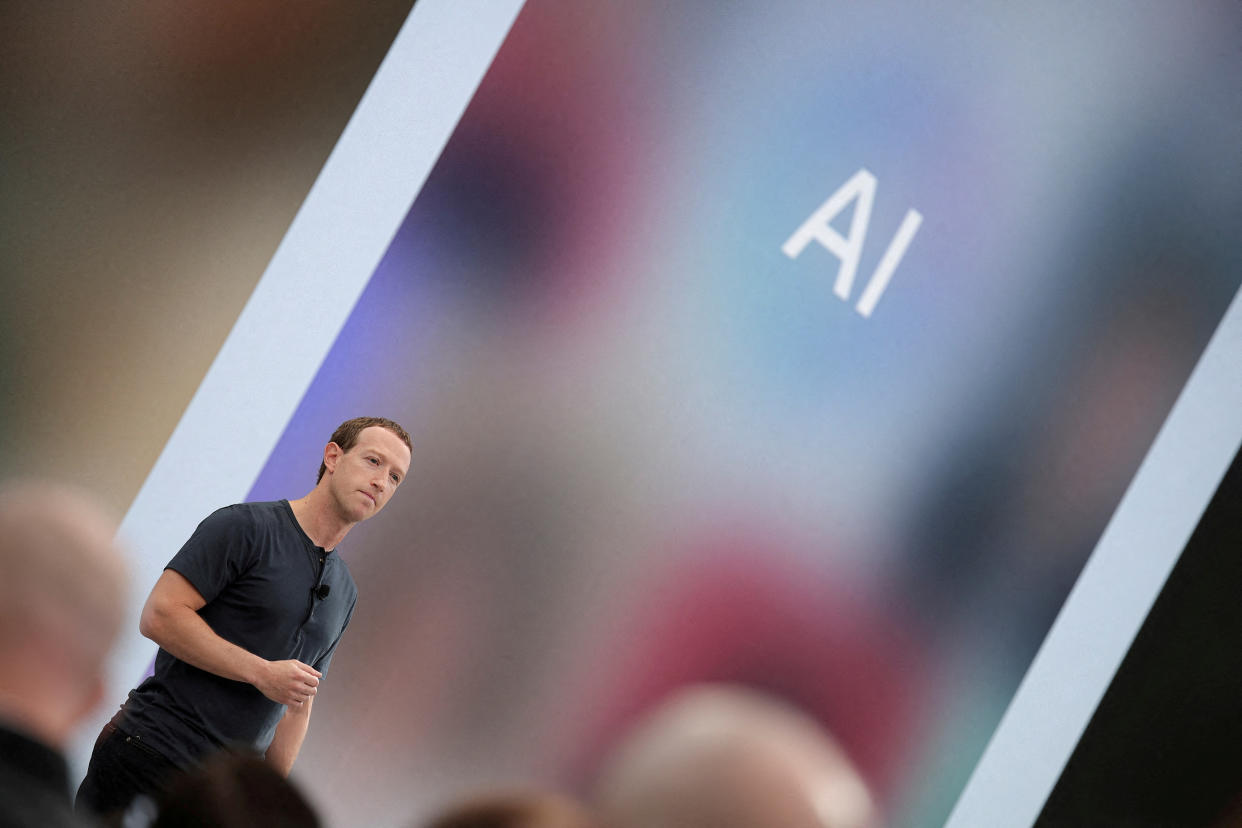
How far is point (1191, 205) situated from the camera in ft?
12.3

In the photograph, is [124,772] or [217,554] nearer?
[124,772]

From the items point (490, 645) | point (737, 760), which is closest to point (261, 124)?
point (490, 645)

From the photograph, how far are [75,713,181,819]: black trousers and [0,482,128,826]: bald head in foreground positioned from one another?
996mm

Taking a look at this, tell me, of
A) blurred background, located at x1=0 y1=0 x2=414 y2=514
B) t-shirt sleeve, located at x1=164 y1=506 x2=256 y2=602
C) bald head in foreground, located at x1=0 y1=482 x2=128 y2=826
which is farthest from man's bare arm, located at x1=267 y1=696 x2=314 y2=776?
bald head in foreground, located at x1=0 y1=482 x2=128 y2=826

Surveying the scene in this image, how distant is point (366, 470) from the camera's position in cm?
228

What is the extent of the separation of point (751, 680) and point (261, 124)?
194 cm

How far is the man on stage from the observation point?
6.37 ft

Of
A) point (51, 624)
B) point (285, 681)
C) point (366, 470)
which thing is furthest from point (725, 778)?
point (366, 470)

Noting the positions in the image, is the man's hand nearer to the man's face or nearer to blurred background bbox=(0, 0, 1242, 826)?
the man's face

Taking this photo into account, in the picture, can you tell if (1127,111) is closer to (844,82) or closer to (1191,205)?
(1191,205)

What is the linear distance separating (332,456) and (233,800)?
1459 millimetres

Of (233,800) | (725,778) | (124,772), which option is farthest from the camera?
(124,772)

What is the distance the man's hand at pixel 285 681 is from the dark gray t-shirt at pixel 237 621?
8 cm

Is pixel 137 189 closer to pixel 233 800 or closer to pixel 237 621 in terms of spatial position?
pixel 237 621
